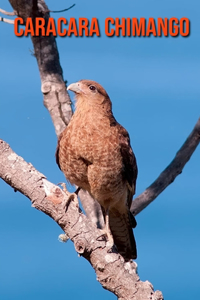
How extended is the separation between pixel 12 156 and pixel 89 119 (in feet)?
3.69

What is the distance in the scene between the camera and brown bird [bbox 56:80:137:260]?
16.9 ft

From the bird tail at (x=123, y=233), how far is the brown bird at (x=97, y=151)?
0.21 metres

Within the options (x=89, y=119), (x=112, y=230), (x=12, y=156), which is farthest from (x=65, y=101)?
(x=12, y=156)

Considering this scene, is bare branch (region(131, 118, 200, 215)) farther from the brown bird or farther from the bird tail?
the brown bird

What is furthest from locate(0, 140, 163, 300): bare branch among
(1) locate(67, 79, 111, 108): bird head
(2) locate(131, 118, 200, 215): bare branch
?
(2) locate(131, 118, 200, 215): bare branch

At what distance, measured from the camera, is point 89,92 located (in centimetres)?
534

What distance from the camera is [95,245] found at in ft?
14.3

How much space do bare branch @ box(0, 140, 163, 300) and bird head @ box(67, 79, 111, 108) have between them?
3.95 ft

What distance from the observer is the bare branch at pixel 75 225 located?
4.25 meters

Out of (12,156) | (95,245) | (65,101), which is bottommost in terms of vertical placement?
(95,245)

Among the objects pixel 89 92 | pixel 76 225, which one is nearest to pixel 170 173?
pixel 89 92

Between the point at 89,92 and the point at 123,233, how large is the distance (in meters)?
1.33

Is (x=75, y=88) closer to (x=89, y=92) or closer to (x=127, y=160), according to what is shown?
(x=89, y=92)

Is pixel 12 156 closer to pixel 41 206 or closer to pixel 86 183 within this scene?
pixel 41 206
